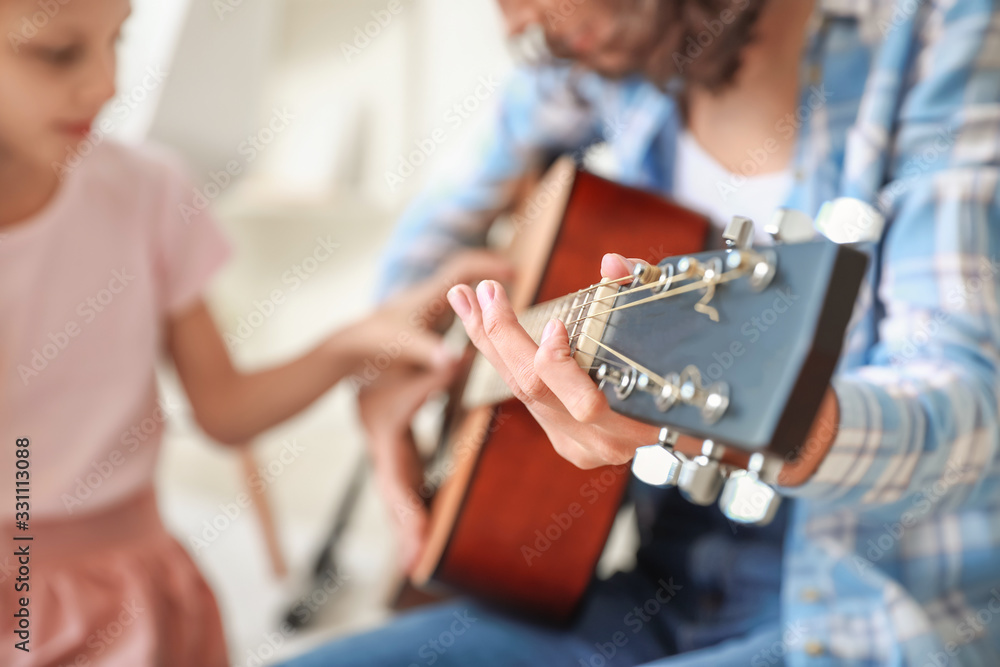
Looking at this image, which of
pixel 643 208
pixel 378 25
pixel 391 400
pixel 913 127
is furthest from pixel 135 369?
pixel 378 25

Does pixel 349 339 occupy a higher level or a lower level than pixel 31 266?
lower

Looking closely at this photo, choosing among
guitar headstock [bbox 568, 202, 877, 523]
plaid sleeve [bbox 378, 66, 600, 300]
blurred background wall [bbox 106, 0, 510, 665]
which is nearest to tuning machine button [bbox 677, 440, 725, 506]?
guitar headstock [bbox 568, 202, 877, 523]

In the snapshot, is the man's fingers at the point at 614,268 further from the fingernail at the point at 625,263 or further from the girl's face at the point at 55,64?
the girl's face at the point at 55,64

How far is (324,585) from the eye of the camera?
133 centimetres

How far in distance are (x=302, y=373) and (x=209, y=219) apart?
19cm

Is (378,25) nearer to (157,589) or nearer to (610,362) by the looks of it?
(157,589)

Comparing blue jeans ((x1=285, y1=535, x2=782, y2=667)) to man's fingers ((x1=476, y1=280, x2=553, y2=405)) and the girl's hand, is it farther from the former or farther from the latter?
man's fingers ((x1=476, y1=280, x2=553, y2=405))

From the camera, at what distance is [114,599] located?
1.96ft

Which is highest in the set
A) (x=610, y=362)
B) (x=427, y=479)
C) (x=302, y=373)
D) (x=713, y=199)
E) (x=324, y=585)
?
(x=610, y=362)

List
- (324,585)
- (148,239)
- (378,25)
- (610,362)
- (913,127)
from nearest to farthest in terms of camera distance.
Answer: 1. (610,362)
2. (913,127)
3. (148,239)
4. (324,585)
5. (378,25)

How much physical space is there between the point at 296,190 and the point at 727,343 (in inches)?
50.5

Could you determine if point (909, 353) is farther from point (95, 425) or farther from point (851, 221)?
point (95, 425)

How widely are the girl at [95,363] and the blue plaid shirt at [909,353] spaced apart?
417 millimetres

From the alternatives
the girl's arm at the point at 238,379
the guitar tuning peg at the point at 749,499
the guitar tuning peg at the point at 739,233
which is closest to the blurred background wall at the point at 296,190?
the girl's arm at the point at 238,379
